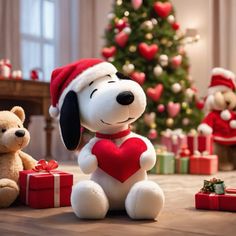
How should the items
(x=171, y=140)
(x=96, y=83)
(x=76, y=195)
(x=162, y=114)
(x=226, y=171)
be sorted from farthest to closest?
(x=162, y=114), (x=171, y=140), (x=226, y=171), (x=96, y=83), (x=76, y=195)

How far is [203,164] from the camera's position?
343 cm

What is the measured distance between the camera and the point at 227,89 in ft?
12.5

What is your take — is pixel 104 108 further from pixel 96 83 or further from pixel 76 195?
pixel 76 195

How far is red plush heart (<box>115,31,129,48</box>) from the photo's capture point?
432cm

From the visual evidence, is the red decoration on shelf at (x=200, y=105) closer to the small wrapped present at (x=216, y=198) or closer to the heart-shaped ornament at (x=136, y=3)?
the heart-shaped ornament at (x=136, y=3)

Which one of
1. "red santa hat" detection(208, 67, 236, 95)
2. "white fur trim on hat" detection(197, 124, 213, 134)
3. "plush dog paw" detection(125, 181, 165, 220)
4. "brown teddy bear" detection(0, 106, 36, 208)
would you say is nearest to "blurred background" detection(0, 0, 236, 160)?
"red santa hat" detection(208, 67, 236, 95)

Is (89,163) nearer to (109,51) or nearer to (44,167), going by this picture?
(44,167)

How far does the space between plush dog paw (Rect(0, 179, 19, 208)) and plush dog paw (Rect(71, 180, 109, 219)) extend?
368 mm

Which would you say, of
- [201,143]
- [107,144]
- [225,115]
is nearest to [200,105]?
[225,115]

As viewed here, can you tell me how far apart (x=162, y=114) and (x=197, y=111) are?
37cm

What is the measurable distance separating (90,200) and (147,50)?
110 inches

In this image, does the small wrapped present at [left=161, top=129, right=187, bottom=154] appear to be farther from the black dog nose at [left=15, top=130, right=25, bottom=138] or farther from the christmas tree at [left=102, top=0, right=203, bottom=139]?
the black dog nose at [left=15, top=130, right=25, bottom=138]

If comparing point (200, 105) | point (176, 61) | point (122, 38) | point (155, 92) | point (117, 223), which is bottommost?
point (117, 223)

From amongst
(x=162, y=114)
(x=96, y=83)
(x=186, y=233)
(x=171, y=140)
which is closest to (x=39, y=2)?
(x=162, y=114)
